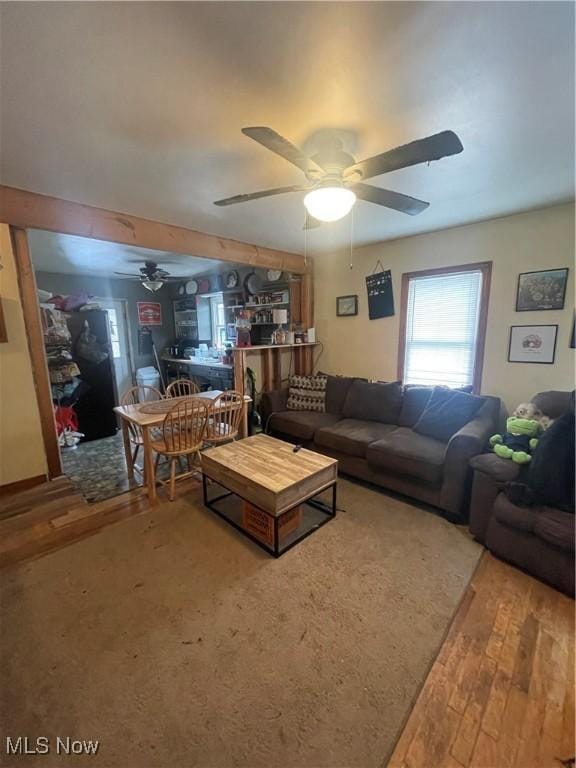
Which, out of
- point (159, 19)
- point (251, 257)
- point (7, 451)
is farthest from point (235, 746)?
point (251, 257)

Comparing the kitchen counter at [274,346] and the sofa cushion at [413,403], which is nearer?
the sofa cushion at [413,403]

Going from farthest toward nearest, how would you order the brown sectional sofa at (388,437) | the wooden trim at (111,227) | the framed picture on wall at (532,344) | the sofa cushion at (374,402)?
1. the sofa cushion at (374,402)
2. the framed picture on wall at (532,344)
3. the brown sectional sofa at (388,437)
4. the wooden trim at (111,227)

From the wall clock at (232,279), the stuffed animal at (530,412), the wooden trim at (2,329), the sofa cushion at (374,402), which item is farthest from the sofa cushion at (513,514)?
the wall clock at (232,279)

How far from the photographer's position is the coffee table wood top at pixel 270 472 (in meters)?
2.03

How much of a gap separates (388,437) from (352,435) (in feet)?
1.12

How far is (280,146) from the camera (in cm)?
134

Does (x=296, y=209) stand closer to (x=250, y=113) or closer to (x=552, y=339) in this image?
(x=250, y=113)

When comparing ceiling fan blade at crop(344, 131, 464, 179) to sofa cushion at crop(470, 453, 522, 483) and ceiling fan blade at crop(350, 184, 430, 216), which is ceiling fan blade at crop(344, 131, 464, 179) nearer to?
ceiling fan blade at crop(350, 184, 430, 216)

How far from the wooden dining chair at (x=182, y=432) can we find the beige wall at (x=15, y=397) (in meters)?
1.01

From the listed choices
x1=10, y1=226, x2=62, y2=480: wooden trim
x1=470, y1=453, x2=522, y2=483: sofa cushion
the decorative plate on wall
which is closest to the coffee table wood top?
x1=470, y1=453, x2=522, y2=483: sofa cushion

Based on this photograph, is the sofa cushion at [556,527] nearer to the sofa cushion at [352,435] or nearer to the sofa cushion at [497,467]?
the sofa cushion at [497,467]

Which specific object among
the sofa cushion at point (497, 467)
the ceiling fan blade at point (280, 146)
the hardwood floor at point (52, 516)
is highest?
the ceiling fan blade at point (280, 146)

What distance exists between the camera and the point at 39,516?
7.91 feet

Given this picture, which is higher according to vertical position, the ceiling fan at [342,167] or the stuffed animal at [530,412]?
the ceiling fan at [342,167]
